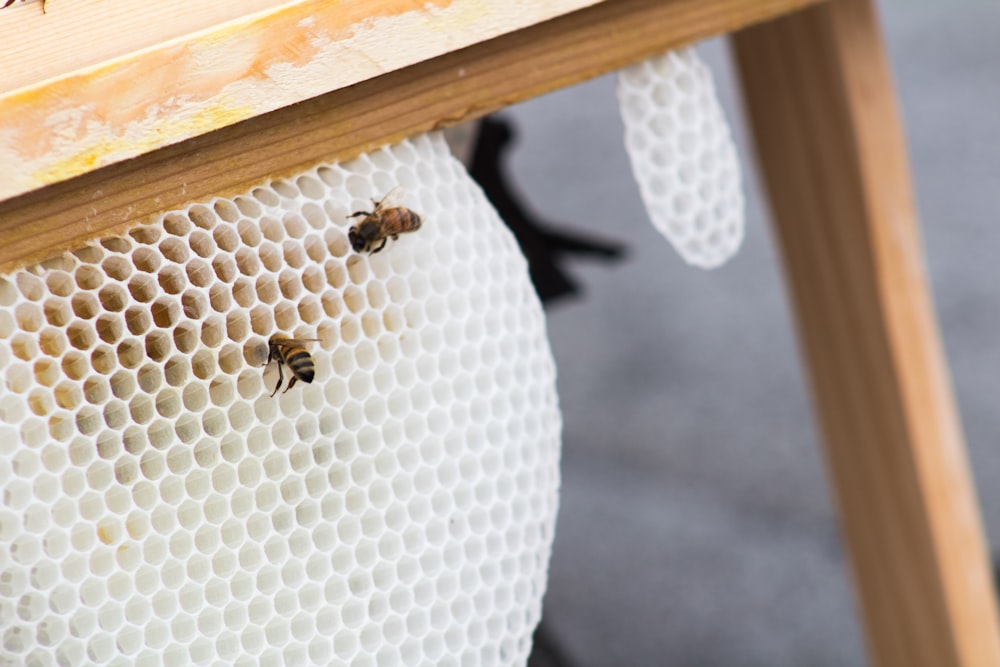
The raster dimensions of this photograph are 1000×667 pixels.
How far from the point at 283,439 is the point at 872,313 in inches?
14.7

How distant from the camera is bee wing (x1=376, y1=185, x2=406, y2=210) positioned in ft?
1.31

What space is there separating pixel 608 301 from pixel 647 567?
0.75 metres

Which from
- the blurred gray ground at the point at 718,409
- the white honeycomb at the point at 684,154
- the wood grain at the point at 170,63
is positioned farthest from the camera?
the blurred gray ground at the point at 718,409

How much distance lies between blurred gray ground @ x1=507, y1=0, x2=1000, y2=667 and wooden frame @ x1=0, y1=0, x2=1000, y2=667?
21.3 inches

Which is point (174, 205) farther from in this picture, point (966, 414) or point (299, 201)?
point (966, 414)

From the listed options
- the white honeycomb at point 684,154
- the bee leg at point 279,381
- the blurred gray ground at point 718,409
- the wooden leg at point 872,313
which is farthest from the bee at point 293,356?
the blurred gray ground at point 718,409

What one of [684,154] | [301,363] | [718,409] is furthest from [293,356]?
[718,409]

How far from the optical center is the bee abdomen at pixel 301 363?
0.37 m

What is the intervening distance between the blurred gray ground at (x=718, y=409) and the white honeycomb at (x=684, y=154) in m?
0.76

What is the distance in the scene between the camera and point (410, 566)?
413 mm

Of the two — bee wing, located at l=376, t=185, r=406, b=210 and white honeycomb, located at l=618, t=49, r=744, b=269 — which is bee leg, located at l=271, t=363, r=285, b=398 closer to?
bee wing, located at l=376, t=185, r=406, b=210

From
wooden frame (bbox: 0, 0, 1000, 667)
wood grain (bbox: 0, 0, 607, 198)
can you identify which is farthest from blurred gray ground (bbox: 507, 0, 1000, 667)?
wood grain (bbox: 0, 0, 607, 198)

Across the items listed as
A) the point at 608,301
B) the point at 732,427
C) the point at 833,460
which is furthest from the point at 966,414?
the point at 833,460

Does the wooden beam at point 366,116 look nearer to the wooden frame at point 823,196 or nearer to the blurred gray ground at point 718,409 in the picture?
the wooden frame at point 823,196
